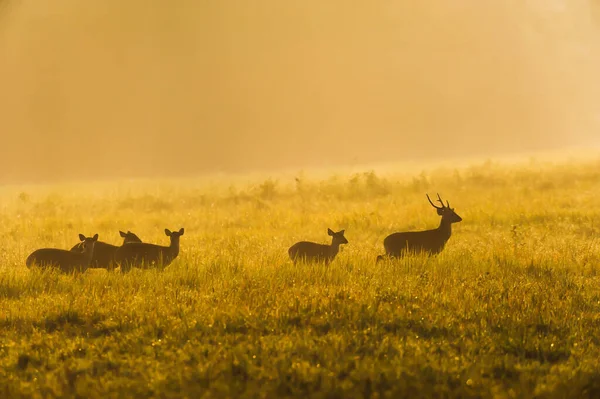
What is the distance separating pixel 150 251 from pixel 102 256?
829 mm

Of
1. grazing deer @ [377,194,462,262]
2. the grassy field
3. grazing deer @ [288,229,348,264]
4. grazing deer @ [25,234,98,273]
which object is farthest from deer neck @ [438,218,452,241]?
grazing deer @ [25,234,98,273]

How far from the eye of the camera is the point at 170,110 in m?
125

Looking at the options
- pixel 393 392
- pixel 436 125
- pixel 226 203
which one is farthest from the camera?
pixel 436 125

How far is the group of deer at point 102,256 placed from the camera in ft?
41.2

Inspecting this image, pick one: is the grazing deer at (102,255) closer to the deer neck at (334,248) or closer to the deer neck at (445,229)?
the deer neck at (334,248)

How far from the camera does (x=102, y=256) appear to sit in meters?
13.1

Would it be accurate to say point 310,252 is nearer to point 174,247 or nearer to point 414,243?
point 414,243

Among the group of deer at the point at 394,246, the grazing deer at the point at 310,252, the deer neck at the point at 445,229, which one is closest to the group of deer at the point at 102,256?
the grazing deer at the point at 310,252

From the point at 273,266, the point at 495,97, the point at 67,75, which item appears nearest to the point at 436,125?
the point at 495,97

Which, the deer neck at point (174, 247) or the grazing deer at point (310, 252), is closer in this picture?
the deer neck at point (174, 247)

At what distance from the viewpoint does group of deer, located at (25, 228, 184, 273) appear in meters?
12.6

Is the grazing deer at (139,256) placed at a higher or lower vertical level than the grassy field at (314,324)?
higher

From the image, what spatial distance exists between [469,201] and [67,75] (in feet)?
339

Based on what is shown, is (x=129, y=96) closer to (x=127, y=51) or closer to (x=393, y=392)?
(x=127, y=51)
